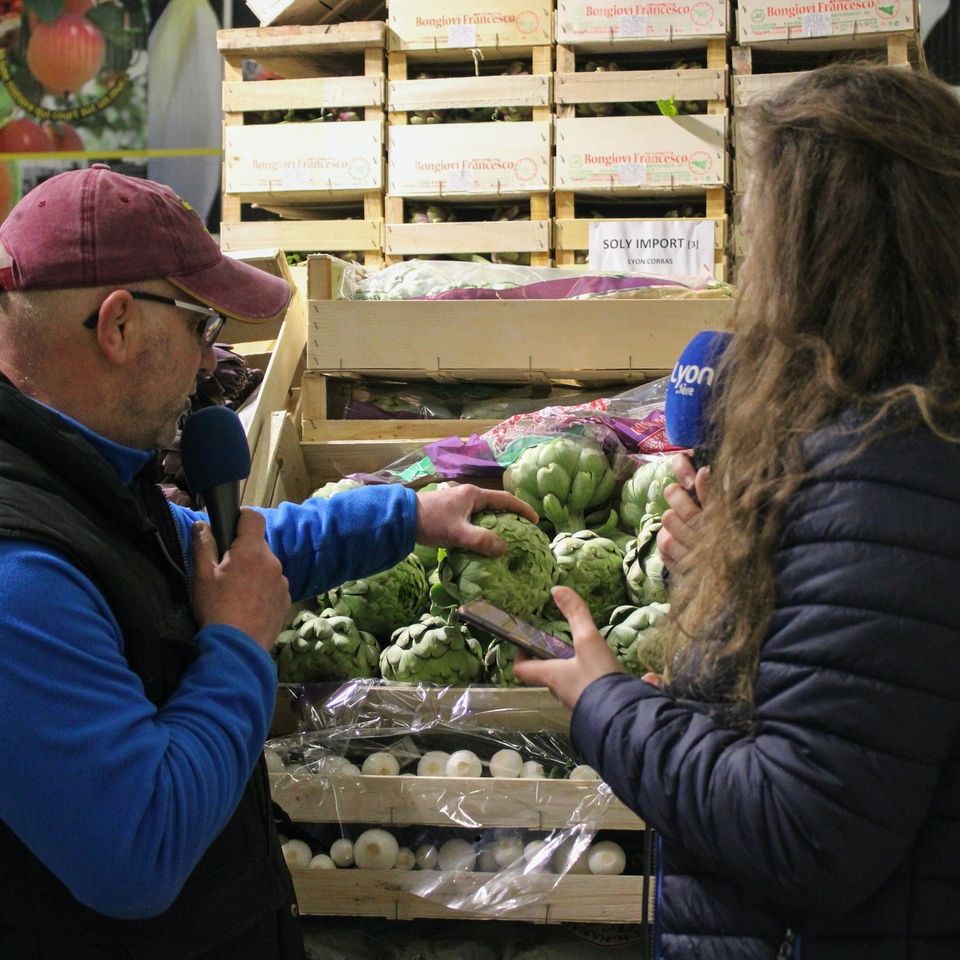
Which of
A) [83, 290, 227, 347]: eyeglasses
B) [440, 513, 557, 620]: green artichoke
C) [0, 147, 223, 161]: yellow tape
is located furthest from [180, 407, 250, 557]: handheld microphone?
[0, 147, 223, 161]: yellow tape

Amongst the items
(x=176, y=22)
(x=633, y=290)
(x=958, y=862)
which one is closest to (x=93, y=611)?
(x=958, y=862)

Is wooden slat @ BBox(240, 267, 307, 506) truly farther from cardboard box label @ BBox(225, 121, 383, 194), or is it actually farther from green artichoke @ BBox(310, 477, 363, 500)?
cardboard box label @ BBox(225, 121, 383, 194)

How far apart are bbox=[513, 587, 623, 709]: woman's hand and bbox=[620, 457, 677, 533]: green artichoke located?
4.00 feet

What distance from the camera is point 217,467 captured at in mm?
1399

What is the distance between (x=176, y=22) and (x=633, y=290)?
4.84 metres

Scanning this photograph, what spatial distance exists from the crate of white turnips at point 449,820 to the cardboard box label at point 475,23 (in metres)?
3.26

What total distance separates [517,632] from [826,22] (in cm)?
386

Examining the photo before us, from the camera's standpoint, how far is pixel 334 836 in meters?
2.17

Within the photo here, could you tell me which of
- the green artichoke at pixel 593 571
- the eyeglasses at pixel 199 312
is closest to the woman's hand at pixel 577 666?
the eyeglasses at pixel 199 312

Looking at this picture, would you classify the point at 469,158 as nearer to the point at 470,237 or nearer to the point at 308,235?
the point at 470,237

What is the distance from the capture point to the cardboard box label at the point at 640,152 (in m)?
4.33

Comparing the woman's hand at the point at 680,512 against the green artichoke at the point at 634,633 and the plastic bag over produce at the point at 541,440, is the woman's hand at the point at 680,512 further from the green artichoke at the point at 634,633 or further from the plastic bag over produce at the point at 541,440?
the plastic bag over produce at the point at 541,440

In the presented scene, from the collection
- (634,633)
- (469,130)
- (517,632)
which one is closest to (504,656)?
(634,633)

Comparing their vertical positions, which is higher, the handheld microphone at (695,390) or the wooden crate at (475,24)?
the wooden crate at (475,24)
